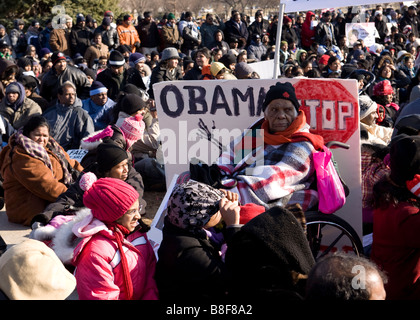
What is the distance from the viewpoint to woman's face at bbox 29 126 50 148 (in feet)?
18.9

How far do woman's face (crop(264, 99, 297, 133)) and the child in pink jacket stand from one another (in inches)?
53.7

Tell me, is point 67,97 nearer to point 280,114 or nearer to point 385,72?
point 280,114

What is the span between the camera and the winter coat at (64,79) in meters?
9.62

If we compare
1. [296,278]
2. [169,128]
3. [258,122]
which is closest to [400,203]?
[296,278]

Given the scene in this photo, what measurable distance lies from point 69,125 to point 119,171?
2.76m

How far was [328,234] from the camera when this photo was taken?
13.8 ft

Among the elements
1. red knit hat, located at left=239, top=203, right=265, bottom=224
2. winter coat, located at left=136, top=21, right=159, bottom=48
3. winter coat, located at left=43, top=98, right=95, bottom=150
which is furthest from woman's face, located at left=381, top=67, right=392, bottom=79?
winter coat, located at left=136, top=21, right=159, bottom=48

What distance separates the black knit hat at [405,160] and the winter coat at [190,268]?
1.13 metres

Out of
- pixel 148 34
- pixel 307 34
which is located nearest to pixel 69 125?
pixel 148 34

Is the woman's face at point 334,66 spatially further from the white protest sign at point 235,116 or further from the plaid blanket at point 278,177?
the plaid blanket at point 278,177

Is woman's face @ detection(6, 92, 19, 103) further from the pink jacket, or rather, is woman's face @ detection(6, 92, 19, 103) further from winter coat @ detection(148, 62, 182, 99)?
the pink jacket

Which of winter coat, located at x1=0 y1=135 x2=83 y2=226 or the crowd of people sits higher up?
the crowd of people

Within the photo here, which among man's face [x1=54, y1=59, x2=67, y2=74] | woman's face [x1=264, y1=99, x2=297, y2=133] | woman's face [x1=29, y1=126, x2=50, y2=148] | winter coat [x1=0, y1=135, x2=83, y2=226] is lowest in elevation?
winter coat [x1=0, y1=135, x2=83, y2=226]

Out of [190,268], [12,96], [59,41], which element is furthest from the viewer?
[59,41]
